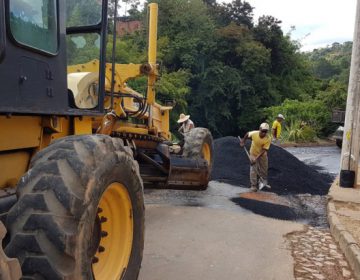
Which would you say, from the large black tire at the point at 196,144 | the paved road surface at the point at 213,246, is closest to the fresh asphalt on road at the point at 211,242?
the paved road surface at the point at 213,246

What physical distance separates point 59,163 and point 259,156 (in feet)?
25.6

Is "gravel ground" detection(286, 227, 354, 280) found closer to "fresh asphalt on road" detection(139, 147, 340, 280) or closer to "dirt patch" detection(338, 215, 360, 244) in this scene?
"fresh asphalt on road" detection(139, 147, 340, 280)

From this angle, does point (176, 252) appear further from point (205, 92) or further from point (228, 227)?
point (205, 92)

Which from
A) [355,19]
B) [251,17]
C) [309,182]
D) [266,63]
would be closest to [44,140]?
[355,19]

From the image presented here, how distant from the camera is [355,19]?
9.11m

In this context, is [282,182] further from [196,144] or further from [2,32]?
[2,32]

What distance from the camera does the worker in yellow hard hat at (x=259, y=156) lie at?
989 cm

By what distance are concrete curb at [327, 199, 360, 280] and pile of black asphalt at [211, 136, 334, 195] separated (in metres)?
3.28

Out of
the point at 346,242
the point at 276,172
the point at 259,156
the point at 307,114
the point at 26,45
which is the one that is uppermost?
the point at 26,45

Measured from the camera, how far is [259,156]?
9.92 metres

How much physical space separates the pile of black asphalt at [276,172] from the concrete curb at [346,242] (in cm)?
328

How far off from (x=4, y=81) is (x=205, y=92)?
28.4 m

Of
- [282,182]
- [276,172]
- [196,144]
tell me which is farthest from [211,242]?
[276,172]

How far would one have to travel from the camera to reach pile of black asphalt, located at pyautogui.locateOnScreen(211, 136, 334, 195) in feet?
34.2
